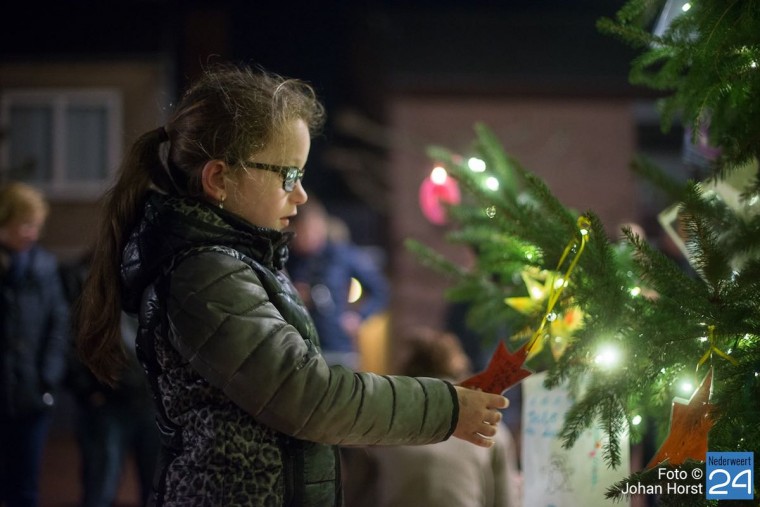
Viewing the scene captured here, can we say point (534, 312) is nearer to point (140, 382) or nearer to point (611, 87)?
point (140, 382)

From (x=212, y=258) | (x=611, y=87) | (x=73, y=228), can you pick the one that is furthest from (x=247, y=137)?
(x=73, y=228)

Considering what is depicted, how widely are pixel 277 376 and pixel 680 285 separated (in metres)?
0.95

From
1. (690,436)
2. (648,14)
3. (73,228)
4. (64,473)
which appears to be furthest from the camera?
(73,228)

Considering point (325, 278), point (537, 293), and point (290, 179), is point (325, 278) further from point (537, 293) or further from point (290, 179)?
point (290, 179)

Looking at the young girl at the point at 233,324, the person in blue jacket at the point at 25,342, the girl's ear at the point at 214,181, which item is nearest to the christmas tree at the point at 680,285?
the young girl at the point at 233,324

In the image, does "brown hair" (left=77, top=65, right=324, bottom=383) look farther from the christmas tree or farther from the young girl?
the christmas tree

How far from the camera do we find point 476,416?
78.7 inches

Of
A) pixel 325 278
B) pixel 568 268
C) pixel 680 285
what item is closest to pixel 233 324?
pixel 568 268

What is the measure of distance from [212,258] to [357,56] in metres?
15.2

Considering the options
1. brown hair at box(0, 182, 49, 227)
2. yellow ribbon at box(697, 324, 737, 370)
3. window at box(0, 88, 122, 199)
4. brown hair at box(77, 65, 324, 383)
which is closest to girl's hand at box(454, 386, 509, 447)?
yellow ribbon at box(697, 324, 737, 370)

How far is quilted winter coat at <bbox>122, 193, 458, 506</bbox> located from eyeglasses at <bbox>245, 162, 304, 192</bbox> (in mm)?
120

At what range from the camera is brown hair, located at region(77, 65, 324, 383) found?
2086mm

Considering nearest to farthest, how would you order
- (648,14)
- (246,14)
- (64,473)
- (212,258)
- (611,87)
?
(212,258) < (648,14) < (64,473) < (611,87) < (246,14)

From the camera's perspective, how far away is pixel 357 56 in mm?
16750
